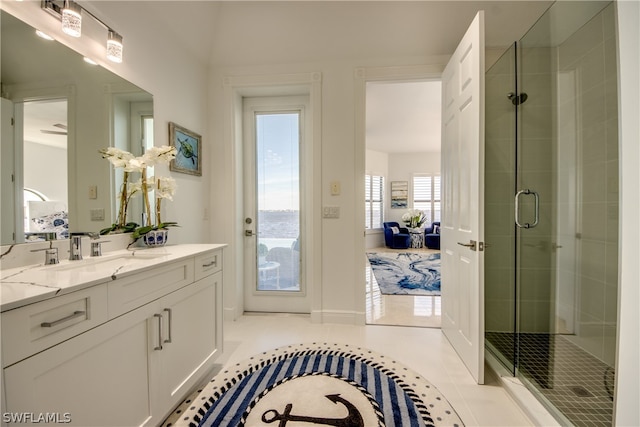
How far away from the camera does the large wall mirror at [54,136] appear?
1.13m

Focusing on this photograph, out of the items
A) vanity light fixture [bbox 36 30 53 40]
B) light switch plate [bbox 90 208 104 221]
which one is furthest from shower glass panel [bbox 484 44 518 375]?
vanity light fixture [bbox 36 30 53 40]

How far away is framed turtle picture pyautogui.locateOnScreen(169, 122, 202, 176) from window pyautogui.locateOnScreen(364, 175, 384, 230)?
5537 mm

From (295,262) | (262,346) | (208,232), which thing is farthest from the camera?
(295,262)

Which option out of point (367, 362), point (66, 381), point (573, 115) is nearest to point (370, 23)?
point (573, 115)

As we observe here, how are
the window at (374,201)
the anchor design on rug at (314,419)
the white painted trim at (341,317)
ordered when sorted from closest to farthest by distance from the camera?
the anchor design on rug at (314,419) < the white painted trim at (341,317) < the window at (374,201)

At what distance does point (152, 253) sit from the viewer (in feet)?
5.18

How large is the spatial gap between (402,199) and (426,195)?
0.76 metres

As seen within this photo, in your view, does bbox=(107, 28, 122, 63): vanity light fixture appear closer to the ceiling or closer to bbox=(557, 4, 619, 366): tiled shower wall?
the ceiling

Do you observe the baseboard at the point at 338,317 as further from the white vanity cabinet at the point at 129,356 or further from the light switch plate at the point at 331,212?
the white vanity cabinet at the point at 129,356

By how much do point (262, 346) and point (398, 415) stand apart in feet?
3.91

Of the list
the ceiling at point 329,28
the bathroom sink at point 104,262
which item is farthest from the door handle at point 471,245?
the bathroom sink at point 104,262

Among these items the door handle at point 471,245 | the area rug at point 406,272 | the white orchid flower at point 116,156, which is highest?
the white orchid flower at point 116,156

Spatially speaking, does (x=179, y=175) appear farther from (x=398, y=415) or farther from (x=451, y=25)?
(x=451, y=25)

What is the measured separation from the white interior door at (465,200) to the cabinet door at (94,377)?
6.32 ft
